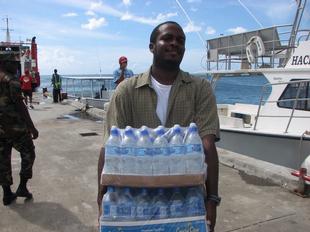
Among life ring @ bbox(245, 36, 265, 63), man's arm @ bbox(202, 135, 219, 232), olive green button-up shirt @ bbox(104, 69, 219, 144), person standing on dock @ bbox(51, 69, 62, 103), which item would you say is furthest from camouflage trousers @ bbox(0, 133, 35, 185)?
person standing on dock @ bbox(51, 69, 62, 103)

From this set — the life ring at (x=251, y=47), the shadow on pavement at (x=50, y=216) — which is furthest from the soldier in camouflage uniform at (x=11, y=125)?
the life ring at (x=251, y=47)

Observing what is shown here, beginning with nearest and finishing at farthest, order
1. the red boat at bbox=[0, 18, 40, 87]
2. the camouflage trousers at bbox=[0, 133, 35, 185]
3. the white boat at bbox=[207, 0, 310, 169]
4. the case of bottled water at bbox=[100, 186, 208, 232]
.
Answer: the case of bottled water at bbox=[100, 186, 208, 232], the camouflage trousers at bbox=[0, 133, 35, 185], the white boat at bbox=[207, 0, 310, 169], the red boat at bbox=[0, 18, 40, 87]

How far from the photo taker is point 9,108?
457 centimetres

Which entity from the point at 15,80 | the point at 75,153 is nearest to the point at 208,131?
the point at 15,80

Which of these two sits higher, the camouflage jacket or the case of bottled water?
the camouflage jacket

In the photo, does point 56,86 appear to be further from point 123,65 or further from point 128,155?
point 128,155

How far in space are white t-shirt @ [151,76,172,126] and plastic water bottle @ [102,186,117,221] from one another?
528mm

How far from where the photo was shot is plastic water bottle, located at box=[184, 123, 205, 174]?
1.99 m

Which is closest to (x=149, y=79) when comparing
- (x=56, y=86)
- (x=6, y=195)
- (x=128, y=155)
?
(x=128, y=155)

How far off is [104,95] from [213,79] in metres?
7.91

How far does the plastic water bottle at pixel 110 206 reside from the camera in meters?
1.96

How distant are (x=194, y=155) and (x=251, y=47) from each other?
830cm

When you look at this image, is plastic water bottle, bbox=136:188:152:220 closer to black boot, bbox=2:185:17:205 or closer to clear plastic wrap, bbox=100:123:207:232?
clear plastic wrap, bbox=100:123:207:232

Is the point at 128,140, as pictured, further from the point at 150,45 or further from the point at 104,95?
the point at 104,95
